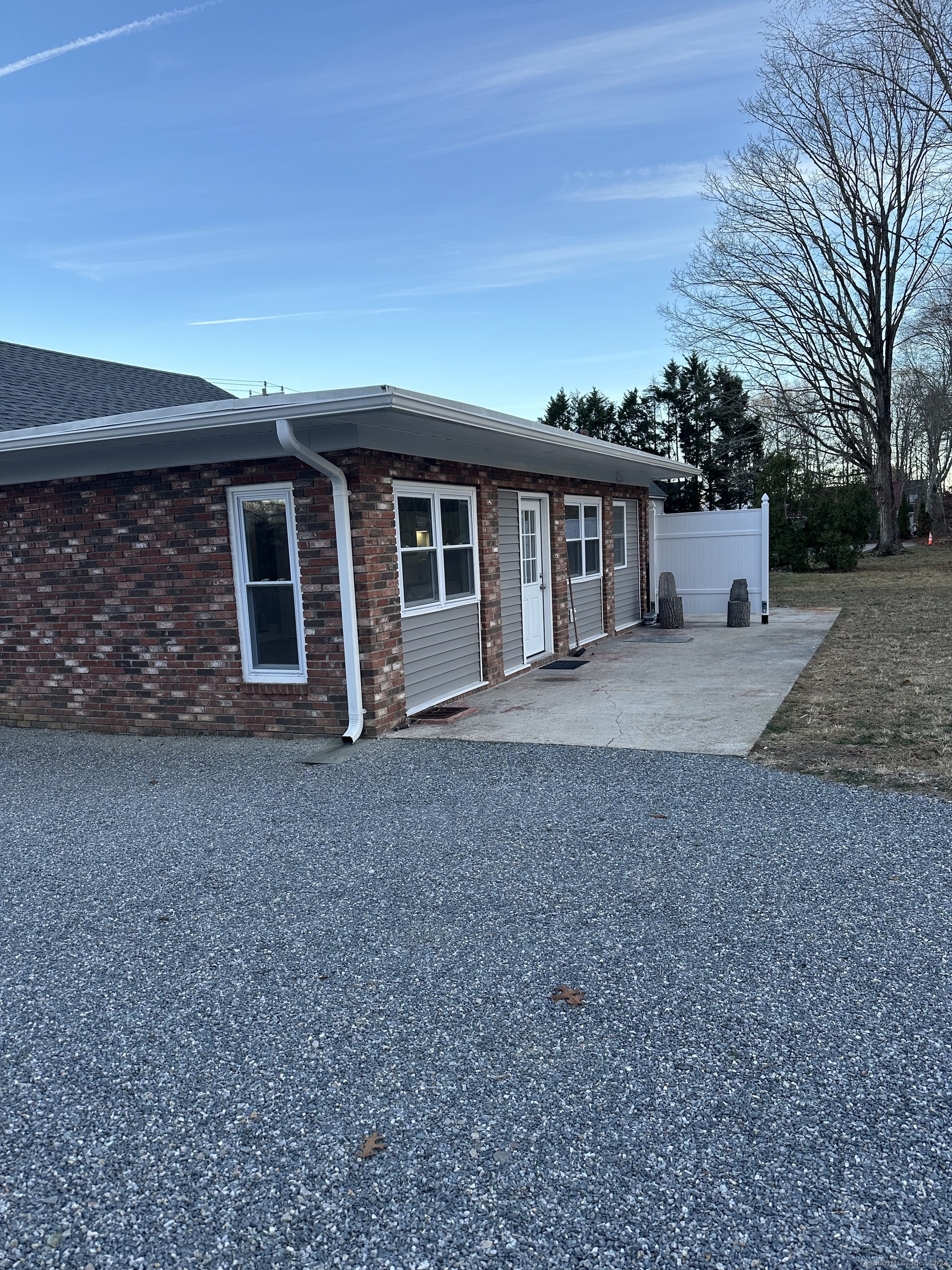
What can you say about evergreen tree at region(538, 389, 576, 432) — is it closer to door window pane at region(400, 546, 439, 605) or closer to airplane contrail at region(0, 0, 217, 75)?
airplane contrail at region(0, 0, 217, 75)

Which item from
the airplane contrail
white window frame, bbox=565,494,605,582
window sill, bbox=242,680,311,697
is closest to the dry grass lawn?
white window frame, bbox=565,494,605,582

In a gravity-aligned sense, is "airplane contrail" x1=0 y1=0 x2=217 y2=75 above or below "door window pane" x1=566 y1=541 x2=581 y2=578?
above

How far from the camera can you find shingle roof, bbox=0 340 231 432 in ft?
34.3

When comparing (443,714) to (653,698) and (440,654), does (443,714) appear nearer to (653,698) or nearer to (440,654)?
(440,654)

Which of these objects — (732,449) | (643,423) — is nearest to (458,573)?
(732,449)

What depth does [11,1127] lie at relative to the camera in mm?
2746

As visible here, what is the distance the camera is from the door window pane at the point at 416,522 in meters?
8.30

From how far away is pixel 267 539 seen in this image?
786 cm

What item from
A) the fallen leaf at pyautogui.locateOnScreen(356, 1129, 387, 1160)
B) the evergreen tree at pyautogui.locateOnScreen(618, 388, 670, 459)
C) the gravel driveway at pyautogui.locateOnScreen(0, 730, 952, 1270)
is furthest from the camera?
the evergreen tree at pyautogui.locateOnScreen(618, 388, 670, 459)

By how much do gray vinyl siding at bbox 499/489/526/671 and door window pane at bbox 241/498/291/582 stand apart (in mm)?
3200

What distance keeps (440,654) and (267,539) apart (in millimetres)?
2247

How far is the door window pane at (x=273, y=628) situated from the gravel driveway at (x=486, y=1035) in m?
2.38

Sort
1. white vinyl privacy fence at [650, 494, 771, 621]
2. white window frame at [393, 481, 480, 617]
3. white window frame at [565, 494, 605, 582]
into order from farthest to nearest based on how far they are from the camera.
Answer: white vinyl privacy fence at [650, 494, 771, 621], white window frame at [565, 494, 605, 582], white window frame at [393, 481, 480, 617]

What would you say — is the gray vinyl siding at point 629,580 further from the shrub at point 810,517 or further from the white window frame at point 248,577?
the shrub at point 810,517
